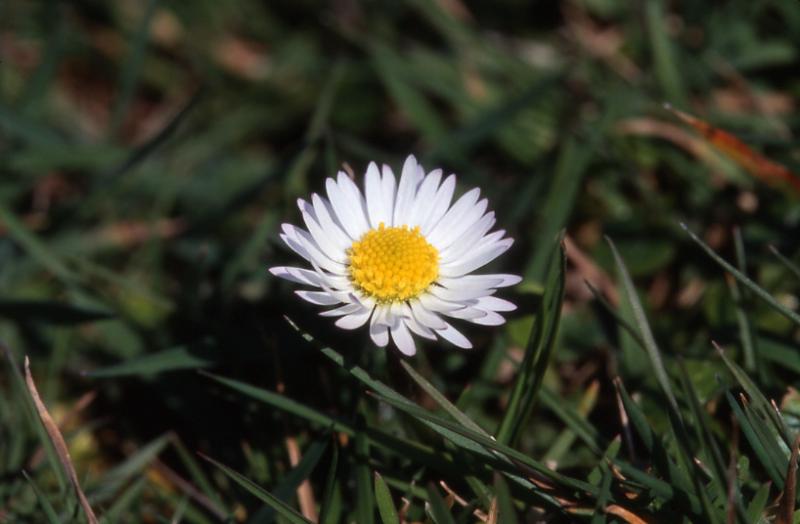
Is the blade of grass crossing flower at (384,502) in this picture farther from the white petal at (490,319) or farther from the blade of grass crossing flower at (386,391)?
the white petal at (490,319)

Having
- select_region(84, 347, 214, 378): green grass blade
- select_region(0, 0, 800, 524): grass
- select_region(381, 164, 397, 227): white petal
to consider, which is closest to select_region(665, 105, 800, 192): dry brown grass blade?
select_region(0, 0, 800, 524): grass

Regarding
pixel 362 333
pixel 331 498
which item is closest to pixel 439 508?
pixel 331 498

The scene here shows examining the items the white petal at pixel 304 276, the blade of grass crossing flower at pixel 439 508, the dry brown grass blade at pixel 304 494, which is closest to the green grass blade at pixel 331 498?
the dry brown grass blade at pixel 304 494

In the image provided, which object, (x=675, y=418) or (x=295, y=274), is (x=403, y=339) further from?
(x=675, y=418)

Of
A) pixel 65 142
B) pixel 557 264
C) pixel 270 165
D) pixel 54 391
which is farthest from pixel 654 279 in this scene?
pixel 65 142

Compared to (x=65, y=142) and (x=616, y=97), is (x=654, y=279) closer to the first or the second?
(x=616, y=97)
